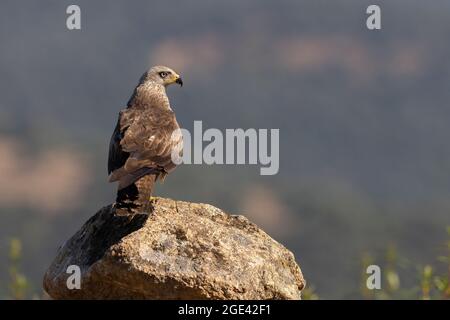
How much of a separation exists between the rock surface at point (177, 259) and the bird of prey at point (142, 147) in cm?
25

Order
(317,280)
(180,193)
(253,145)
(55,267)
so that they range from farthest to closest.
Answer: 1. (180,193)
2. (317,280)
3. (253,145)
4. (55,267)

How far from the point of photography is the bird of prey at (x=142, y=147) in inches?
396

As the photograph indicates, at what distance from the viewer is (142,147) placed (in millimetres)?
10766

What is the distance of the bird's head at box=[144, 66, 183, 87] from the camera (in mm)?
12797

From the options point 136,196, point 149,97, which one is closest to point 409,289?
point 149,97

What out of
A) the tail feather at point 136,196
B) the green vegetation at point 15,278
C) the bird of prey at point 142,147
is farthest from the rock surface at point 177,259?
the green vegetation at point 15,278

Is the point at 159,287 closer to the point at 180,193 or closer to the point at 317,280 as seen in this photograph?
the point at 317,280

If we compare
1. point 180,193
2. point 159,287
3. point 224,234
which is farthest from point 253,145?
point 180,193

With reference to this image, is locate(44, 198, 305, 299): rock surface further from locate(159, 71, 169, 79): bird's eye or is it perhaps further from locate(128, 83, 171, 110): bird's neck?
locate(159, 71, 169, 79): bird's eye

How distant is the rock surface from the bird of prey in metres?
0.25

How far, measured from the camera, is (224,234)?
9.73 metres

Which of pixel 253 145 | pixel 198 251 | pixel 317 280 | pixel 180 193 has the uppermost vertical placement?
pixel 253 145

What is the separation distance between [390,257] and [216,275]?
4.41m
